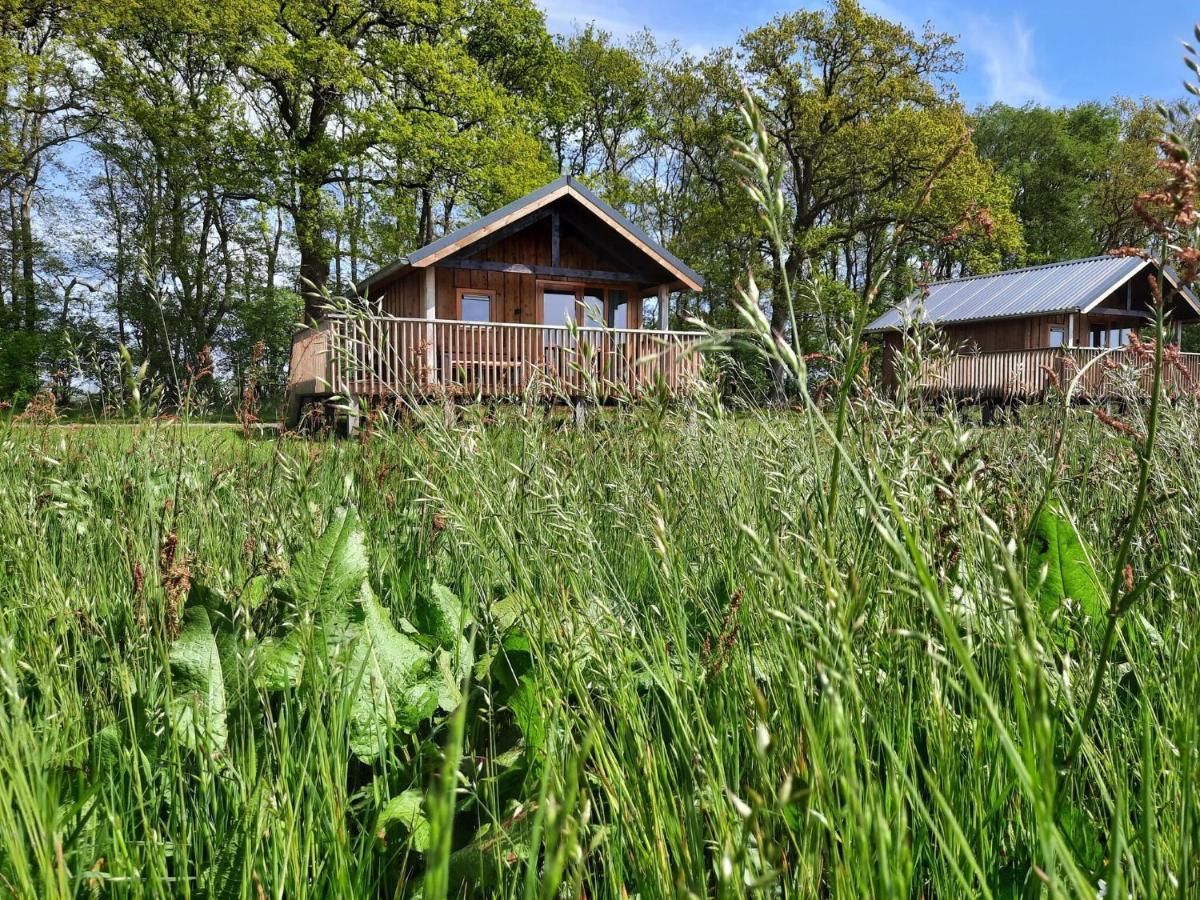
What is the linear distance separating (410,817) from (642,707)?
1.43 ft

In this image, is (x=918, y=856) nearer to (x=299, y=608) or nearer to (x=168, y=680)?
(x=168, y=680)

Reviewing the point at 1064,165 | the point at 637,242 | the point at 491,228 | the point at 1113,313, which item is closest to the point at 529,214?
the point at 491,228

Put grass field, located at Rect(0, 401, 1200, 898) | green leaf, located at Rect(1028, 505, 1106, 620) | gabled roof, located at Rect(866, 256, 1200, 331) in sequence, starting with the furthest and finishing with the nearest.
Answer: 1. gabled roof, located at Rect(866, 256, 1200, 331)
2. green leaf, located at Rect(1028, 505, 1106, 620)
3. grass field, located at Rect(0, 401, 1200, 898)

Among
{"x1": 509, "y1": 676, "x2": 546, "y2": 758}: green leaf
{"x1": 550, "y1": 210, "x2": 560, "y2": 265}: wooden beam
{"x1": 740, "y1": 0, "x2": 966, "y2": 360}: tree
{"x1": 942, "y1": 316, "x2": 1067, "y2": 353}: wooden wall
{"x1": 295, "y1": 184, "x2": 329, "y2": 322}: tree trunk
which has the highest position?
{"x1": 740, "y1": 0, "x2": 966, "y2": 360}: tree

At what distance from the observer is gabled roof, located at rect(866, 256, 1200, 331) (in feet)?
71.8

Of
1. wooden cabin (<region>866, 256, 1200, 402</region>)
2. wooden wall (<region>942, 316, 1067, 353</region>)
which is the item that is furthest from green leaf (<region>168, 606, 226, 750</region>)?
wooden wall (<region>942, 316, 1067, 353</region>)

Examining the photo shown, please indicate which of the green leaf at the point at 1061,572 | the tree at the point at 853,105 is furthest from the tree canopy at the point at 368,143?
the green leaf at the point at 1061,572

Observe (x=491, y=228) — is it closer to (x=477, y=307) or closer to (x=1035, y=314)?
(x=477, y=307)

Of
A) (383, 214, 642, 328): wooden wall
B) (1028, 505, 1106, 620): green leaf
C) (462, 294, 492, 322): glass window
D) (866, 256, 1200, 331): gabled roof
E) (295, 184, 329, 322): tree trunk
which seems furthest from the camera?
(295, 184, 329, 322): tree trunk

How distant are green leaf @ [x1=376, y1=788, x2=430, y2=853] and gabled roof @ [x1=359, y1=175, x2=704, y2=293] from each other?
1465 cm

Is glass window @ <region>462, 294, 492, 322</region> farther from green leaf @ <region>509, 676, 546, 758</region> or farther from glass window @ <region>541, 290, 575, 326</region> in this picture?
green leaf @ <region>509, 676, 546, 758</region>

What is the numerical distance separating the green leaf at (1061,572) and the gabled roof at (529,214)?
47.5 feet

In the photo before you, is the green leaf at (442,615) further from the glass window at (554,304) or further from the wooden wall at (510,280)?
the glass window at (554,304)

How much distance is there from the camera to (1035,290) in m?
23.9
